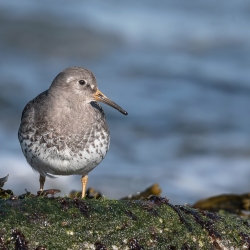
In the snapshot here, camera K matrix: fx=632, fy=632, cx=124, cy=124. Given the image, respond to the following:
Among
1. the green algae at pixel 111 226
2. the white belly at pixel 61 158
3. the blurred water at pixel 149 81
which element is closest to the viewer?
the green algae at pixel 111 226

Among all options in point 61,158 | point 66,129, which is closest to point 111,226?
point 61,158

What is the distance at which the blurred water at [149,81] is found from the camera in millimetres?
9305

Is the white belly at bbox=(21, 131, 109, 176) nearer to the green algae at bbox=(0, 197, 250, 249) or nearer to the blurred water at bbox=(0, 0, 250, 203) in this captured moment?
the green algae at bbox=(0, 197, 250, 249)

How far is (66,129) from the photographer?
5309 mm

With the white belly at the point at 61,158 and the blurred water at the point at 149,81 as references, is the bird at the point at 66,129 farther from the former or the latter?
the blurred water at the point at 149,81

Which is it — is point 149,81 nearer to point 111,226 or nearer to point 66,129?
point 66,129

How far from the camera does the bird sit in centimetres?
514

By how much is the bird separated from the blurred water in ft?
10.7

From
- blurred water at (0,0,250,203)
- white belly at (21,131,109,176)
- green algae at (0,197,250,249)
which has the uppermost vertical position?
blurred water at (0,0,250,203)

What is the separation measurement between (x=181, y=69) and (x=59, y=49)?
2.84 meters

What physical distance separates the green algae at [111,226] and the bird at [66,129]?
1.19 m

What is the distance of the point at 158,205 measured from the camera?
411 centimetres

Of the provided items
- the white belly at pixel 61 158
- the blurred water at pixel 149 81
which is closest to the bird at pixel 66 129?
the white belly at pixel 61 158

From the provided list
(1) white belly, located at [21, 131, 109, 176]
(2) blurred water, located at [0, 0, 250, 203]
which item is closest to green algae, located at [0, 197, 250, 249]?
(1) white belly, located at [21, 131, 109, 176]
